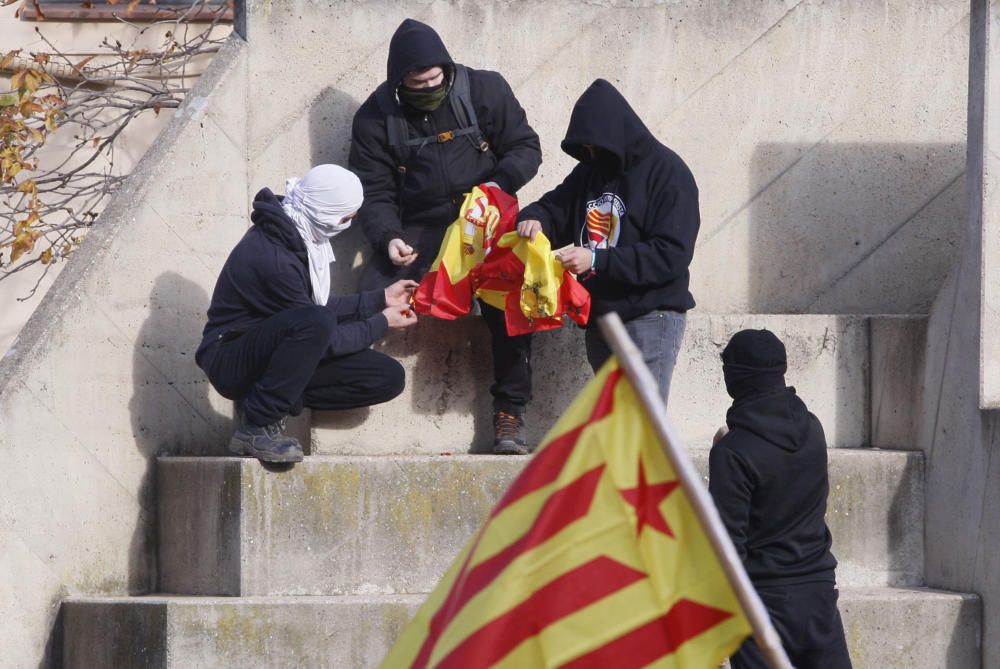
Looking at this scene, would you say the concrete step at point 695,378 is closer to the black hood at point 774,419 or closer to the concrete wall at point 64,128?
the black hood at point 774,419

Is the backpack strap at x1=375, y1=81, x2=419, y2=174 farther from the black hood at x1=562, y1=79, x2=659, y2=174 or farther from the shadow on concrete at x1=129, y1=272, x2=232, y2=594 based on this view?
the shadow on concrete at x1=129, y1=272, x2=232, y2=594

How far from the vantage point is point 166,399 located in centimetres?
699

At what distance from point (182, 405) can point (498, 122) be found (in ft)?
6.26

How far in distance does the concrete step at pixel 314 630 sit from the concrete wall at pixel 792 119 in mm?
2056

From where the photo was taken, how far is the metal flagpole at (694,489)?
279cm

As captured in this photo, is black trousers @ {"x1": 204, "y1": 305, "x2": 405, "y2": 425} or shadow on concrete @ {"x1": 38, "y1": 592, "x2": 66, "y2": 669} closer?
black trousers @ {"x1": 204, "y1": 305, "x2": 405, "y2": 425}

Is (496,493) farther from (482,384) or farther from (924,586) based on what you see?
(924,586)

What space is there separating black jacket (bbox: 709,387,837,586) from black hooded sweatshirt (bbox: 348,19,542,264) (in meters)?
2.42

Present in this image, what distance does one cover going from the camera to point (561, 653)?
2969 mm

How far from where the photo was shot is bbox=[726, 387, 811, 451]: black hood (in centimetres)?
465

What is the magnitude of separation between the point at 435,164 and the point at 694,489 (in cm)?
416

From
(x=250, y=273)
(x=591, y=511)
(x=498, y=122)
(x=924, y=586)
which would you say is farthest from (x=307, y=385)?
(x=591, y=511)

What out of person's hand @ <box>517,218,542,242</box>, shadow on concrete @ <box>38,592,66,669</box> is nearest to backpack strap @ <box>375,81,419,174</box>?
person's hand @ <box>517,218,542,242</box>

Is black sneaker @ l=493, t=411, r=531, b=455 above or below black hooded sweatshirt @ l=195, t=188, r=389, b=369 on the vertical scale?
below
